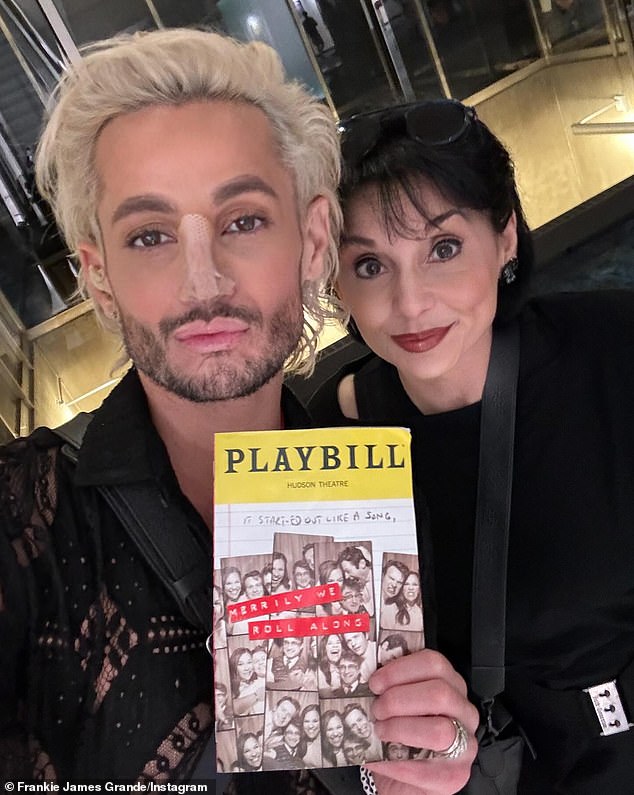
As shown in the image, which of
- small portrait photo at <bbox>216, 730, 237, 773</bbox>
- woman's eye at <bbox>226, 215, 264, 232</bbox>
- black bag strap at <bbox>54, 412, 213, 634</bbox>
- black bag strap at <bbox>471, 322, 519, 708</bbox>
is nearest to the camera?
small portrait photo at <bbox>216, 730, 237, 773</bbox>

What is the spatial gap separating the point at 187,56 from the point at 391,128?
0.46 meters

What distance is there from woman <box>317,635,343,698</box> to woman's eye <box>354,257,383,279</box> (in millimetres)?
801

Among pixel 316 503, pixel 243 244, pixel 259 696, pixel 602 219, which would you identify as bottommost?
pixel 602 219

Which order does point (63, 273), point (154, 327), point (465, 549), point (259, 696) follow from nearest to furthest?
point (259, 696) → point (154, 327) → point (465, 549) → point (63, 273)

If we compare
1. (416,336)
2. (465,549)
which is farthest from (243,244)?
(465,549)

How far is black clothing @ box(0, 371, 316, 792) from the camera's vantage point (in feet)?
2.74

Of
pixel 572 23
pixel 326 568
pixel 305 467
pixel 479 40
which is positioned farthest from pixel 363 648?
pixel 572 23

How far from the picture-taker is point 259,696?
77 cm

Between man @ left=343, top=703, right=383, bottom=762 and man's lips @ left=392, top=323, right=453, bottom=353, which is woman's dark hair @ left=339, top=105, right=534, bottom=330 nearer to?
man's lips @ left=392, top=323, right=453, bottom=353

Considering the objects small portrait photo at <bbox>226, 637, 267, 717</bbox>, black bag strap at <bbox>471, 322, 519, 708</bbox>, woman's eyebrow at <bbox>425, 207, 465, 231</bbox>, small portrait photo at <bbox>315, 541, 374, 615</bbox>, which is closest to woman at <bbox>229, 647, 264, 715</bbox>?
small portrait photo at <bbox>226, 637, 267, 717</bbox>

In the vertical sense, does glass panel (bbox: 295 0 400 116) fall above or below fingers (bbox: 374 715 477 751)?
above

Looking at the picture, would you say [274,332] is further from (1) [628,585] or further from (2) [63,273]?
(2) [63,273]

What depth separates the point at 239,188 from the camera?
0.98 metres

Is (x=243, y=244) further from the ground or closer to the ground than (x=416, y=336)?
further from the ground
